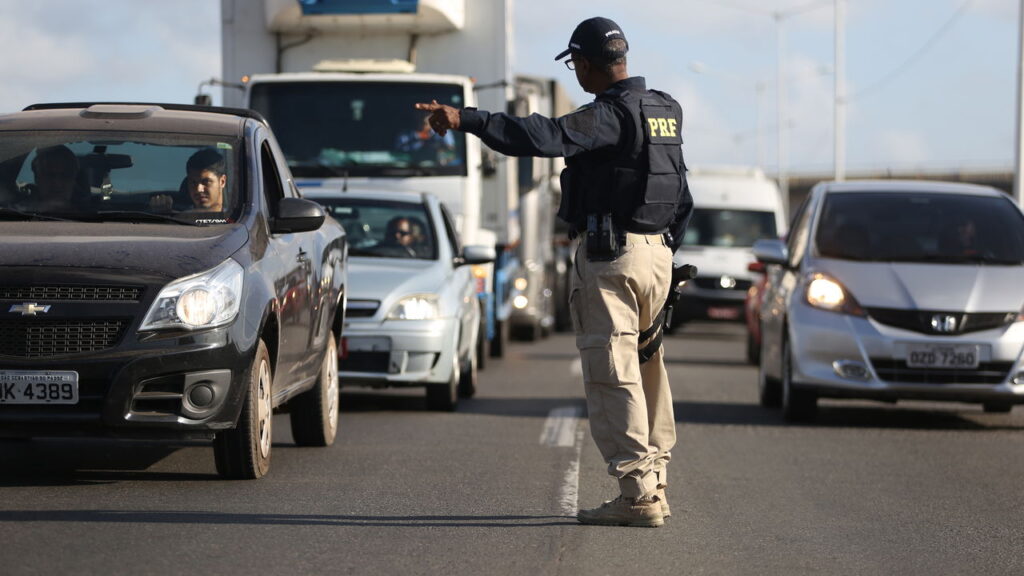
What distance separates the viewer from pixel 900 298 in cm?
1245

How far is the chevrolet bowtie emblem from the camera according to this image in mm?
7805

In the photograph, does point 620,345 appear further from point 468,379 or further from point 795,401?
point 468,379

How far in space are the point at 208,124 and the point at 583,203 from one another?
2.84 m

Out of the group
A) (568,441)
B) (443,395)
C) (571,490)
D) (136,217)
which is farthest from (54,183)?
(443,395)

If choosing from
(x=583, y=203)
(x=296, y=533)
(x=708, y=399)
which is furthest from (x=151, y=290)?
(x=708, y=399)

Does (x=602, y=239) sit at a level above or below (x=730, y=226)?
above

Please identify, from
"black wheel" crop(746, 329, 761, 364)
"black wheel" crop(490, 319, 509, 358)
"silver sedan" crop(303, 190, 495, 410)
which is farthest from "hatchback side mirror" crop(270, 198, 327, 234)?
"black wheel" crop(746, 329, 761, 364)

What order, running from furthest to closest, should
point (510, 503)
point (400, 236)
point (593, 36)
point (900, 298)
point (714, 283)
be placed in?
point (714, 283), point (400, 236), point (900, 298), point (510, 503), point (593, 36)

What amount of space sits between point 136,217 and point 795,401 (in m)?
5.82

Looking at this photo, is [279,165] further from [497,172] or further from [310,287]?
[497,172]

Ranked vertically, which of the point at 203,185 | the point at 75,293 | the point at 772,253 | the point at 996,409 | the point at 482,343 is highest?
the point at 203,185

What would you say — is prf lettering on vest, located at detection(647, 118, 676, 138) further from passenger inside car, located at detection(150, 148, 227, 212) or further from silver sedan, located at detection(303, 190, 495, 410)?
silver sedan, located at detection(303, 190, 495, 410)

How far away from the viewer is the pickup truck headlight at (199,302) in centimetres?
791

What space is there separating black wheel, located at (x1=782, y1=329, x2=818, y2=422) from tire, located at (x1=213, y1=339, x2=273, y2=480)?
16.8ft
